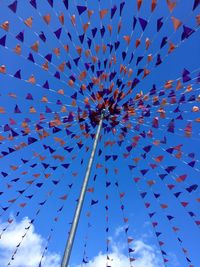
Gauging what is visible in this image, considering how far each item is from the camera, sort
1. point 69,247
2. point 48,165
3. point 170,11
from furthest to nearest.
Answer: point 48,165 → point 170,11 → point 69,247

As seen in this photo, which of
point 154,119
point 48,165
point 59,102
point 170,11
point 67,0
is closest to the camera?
point 170,11

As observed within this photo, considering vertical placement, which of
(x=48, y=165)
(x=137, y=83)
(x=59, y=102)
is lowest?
(x=48, y=165)

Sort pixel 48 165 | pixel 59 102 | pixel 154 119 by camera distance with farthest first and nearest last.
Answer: pixel 48 165 → pixel 59 102 → pixel 154 119

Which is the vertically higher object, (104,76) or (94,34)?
(94,34)

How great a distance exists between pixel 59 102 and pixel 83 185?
4001mm

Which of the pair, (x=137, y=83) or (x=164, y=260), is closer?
(x=137, y=83)

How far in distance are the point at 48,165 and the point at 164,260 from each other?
6239 millimetres

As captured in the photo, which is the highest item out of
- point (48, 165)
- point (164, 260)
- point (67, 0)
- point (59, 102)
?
point (67, 0)

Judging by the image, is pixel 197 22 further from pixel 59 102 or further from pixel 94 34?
pixel 59 102

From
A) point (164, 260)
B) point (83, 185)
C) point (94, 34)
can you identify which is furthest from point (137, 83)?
point (164, 260)

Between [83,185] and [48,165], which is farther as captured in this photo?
[48,165]

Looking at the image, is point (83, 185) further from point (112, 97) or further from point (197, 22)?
point (197, 22)

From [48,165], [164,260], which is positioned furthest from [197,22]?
[164,260]

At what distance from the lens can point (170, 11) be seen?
24.8 feet
